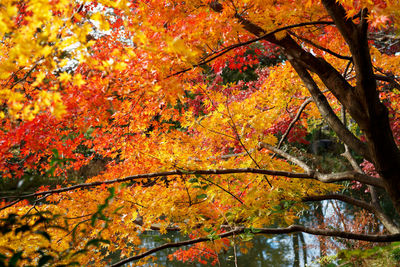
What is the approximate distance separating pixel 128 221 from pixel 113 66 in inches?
82.0

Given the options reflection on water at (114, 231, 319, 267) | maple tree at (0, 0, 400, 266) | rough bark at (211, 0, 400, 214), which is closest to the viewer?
maple tree at (0, 0, 400, 266)

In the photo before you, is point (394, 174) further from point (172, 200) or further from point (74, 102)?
point (74, 102)

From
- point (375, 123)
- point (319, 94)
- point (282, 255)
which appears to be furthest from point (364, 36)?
point (282, 255)

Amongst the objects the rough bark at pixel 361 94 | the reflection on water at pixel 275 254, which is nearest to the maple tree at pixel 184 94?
the rough bark at pixel 361 94

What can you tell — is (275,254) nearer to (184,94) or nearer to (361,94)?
(361,94)

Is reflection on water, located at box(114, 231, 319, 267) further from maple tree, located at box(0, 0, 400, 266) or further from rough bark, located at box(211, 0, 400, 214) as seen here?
rough bark, located at box(211, 0, 400, 214)

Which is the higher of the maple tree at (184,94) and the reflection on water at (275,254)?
the maple tree at (184,94)

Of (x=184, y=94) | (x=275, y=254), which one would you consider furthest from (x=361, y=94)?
(x=275, y=254)

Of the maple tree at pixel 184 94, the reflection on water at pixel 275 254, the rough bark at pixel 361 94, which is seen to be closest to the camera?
the maple tree at pixel 184 94

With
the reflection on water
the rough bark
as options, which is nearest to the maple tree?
the rough bark

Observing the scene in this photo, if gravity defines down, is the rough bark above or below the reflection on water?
above

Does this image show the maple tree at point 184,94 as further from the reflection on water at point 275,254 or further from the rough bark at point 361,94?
the reflection on water at point 275,254

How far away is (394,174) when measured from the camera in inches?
106

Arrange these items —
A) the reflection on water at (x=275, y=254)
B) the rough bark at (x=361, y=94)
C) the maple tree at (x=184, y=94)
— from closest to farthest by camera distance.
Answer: the maple tree at (x=184, y=94) → the rough bark at (x=361, y=94) → the reflection on water at (x=275, y=254)
